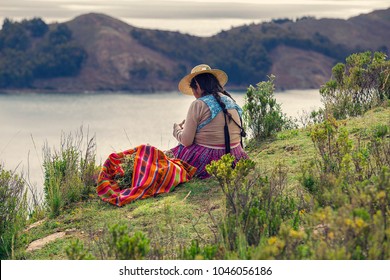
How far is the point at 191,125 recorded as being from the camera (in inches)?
280

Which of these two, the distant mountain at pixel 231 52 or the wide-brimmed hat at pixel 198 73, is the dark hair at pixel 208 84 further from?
the distant mountain at pixel 231 52

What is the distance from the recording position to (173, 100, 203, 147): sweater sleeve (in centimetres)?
705

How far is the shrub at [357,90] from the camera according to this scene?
10461mm

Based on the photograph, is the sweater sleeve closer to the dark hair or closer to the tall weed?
the dark hair

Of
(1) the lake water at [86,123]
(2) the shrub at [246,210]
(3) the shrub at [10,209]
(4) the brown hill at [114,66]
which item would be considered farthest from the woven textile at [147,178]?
(4) the brown hill at [114,66]

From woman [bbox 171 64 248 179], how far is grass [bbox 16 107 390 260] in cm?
31

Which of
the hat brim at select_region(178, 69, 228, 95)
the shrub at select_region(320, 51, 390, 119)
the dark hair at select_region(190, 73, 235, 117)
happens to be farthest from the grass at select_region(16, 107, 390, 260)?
the shrub at select_region(320, 51, 390, 119)

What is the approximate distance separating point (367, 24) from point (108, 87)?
71.6 ft

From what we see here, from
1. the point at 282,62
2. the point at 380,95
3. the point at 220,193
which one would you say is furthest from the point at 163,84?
the point at 220,193

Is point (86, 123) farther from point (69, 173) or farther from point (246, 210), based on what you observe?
point (246, 210)

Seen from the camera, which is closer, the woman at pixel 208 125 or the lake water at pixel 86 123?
the woman at pixel 208 125

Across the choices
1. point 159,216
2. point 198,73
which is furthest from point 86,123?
point 159,216

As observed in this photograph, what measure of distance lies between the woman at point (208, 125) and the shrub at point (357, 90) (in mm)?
3580

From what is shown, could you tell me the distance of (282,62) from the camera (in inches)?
2127
